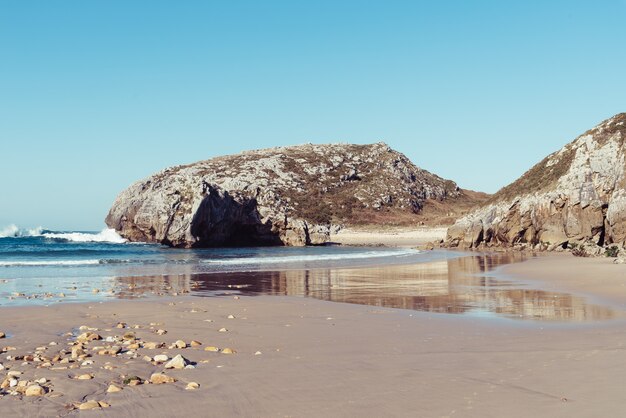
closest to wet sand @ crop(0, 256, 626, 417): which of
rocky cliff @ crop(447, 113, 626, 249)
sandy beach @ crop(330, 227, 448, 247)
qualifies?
rocky cliff @ crop(447, 113, 626, 249)

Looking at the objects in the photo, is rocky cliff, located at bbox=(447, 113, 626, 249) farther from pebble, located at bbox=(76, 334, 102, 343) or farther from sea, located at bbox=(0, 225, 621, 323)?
pebble, located at bbox=(76, 334, 102, 343)

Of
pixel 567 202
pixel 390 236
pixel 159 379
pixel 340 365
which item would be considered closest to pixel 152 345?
pixel 159 379

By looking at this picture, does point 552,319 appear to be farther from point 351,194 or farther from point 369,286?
point 351,194

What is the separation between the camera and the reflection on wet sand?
43.4 ft

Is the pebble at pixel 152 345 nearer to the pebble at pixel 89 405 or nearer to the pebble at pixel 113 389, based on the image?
the pebble at pixel 113 389

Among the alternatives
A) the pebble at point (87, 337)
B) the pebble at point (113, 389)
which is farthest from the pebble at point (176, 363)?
the pebble at point (87, 337)

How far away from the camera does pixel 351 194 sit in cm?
9100

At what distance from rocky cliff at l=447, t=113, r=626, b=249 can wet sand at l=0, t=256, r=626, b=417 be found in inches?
1100

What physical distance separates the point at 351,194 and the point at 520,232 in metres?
48.5

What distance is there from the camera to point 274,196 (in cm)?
6862

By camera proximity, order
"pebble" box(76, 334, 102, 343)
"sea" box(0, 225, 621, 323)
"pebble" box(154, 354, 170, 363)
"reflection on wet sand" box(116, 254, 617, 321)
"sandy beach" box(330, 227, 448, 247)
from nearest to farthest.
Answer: "pebble" box(154, 354, 170, 363), "pebble" box(76, 334, 102, 343), "reflection on wet sand" box(116, 254, 617, 321), "sea" box(0, 225, 621, 323), "sandy beach" box(330, 227, 448, 247)

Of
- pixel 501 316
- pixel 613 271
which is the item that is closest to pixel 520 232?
pixel 613 271

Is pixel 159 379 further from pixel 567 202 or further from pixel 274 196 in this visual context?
pixel 274 196

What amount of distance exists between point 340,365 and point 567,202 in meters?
36.3
